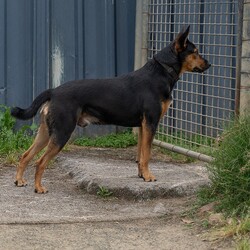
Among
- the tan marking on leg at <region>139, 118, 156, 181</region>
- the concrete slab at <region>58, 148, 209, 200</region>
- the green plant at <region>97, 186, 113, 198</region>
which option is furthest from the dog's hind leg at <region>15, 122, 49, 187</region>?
the tan marking on leg at <region>139, 118, 156, 181</region>

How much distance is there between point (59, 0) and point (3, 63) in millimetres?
981

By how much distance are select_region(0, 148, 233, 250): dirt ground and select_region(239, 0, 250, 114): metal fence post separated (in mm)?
1226

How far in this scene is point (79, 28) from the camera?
946 centimetres

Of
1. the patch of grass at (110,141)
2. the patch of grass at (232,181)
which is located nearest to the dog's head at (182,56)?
the patch of grass at (232,181)

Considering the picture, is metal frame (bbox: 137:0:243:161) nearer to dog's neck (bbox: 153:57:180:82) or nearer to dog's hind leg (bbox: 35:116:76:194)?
dog's neck (bbox: 153:57:180:82)

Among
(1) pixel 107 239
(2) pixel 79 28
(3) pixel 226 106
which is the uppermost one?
(2) pixel 79 28

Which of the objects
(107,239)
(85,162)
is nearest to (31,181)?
(85,162)

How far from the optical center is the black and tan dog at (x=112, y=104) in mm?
7156

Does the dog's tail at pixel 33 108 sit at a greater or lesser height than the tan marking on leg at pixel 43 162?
greater

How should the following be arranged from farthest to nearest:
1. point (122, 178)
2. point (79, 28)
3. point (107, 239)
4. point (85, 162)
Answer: point (79, 28) < point (85, 162) < point (122, 178) < point (107, 239)

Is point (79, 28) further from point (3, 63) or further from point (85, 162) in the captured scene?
point (85, 162)

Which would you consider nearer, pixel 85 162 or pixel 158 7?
pixel 85 162

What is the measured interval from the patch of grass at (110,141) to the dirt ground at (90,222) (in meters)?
1.87

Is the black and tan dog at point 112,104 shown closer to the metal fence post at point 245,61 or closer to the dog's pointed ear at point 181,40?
the dog's pointed ear at point 181,40
